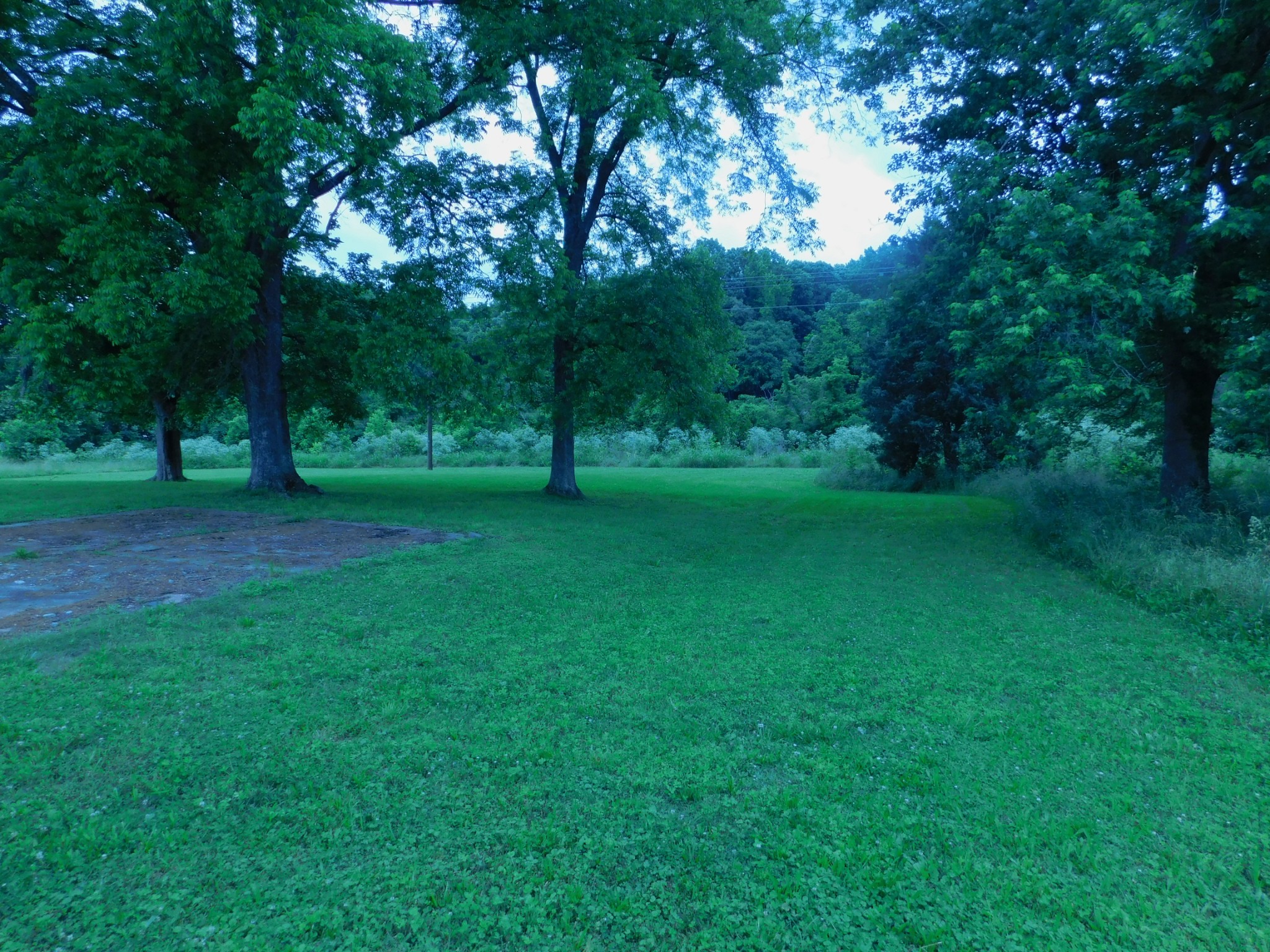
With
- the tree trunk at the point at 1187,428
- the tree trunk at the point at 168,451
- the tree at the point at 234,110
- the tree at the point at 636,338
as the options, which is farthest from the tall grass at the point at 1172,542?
the tree trunk at the point at 168,451

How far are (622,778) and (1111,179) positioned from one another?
417 inches

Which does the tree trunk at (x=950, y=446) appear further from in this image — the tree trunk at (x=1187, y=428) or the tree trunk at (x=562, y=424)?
the tree trunk at (x=562, y=424)

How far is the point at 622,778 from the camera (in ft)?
11.1

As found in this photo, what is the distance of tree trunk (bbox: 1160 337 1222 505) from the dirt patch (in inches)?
451

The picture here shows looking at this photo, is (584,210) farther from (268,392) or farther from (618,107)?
(268,392)

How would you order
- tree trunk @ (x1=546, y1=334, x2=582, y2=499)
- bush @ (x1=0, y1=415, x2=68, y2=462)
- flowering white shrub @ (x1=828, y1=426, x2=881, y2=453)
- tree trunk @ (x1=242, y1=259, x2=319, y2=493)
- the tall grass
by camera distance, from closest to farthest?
the tall grass < tree trunk @ (x1=242, y1=259, x2=319, y2=493) < tree trunk @ (x1=546, y1=334, x2=582, y2=499) < flowering white shrub @ (x1=828, y1=426, x2=881, y2=453) < bush @ (x1=0, y1=415, x2=68, y2=462)

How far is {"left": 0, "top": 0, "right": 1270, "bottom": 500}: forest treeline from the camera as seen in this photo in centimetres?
824

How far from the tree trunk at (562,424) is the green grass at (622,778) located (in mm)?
9398

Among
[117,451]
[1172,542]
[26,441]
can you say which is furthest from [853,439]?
[26,441]

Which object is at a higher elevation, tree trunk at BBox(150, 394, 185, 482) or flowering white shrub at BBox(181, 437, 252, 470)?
tree trunk at BBox(150, 394, 185, 482)

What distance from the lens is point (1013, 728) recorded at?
4.12 m

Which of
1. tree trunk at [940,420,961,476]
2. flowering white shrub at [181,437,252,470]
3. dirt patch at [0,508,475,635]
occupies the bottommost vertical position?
flowering white shrub at [181,437,252,470]

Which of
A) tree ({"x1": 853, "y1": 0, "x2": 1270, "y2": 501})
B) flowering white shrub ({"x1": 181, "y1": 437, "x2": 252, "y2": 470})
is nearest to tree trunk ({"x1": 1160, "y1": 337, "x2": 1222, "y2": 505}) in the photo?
tree ({"x1": 853, "y1": 0, "x2": 1270, "y2": 501})

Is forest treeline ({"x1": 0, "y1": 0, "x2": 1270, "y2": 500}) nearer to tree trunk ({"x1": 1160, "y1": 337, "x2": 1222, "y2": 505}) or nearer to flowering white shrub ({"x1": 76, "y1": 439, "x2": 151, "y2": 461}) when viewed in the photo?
tree trunk ({"x1": 1160, "y1": 337, "x2": 1222, "y2": 505})
